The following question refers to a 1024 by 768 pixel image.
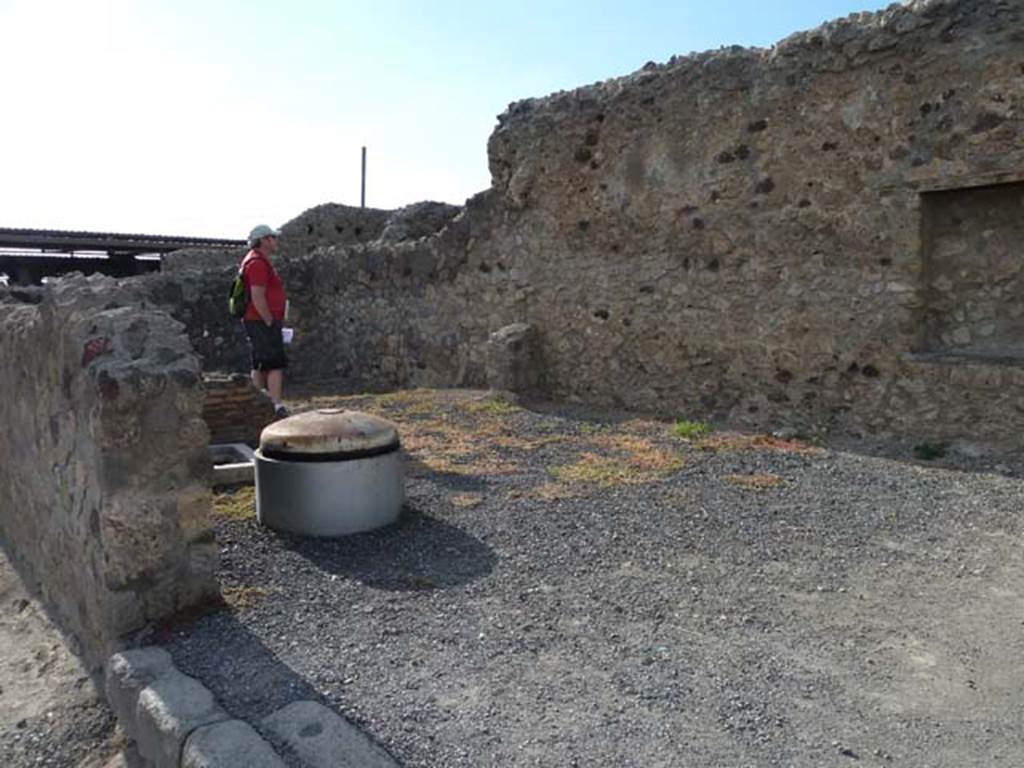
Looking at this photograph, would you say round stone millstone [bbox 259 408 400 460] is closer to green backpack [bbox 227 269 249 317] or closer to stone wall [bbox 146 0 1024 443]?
green backpack [bbox 227 269 249 317]

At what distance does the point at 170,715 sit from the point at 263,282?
455 centimetres

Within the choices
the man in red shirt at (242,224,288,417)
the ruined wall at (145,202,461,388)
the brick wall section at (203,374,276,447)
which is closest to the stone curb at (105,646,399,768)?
the brick wall section at (203,374,276,447)

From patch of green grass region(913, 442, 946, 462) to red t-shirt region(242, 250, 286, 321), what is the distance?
16.4 ft

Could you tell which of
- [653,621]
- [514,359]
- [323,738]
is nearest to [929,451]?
[653,621]

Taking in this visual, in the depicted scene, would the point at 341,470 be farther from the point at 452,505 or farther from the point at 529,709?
the point at 529,709

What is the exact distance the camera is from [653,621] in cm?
328

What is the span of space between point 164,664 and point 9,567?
8.44ft

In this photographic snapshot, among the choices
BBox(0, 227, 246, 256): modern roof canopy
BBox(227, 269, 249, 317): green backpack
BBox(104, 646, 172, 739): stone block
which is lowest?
BBox(104, 646, 172, 739): stone block

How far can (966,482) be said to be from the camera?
17.0 feet

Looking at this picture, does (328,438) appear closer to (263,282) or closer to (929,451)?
(263,282)

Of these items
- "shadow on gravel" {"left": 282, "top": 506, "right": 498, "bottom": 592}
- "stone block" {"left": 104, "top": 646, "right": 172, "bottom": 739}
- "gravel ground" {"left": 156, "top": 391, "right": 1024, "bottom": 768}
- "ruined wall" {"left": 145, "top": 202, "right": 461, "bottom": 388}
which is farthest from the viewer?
"ruined wall" {"left": 145, "top": 202, "right": 461, "bottom": 388}

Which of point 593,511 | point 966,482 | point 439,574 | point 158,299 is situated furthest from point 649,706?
point 158,299

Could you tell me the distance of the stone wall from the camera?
19.1ft

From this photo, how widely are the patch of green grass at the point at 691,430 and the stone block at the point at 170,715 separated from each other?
15.6 ft
